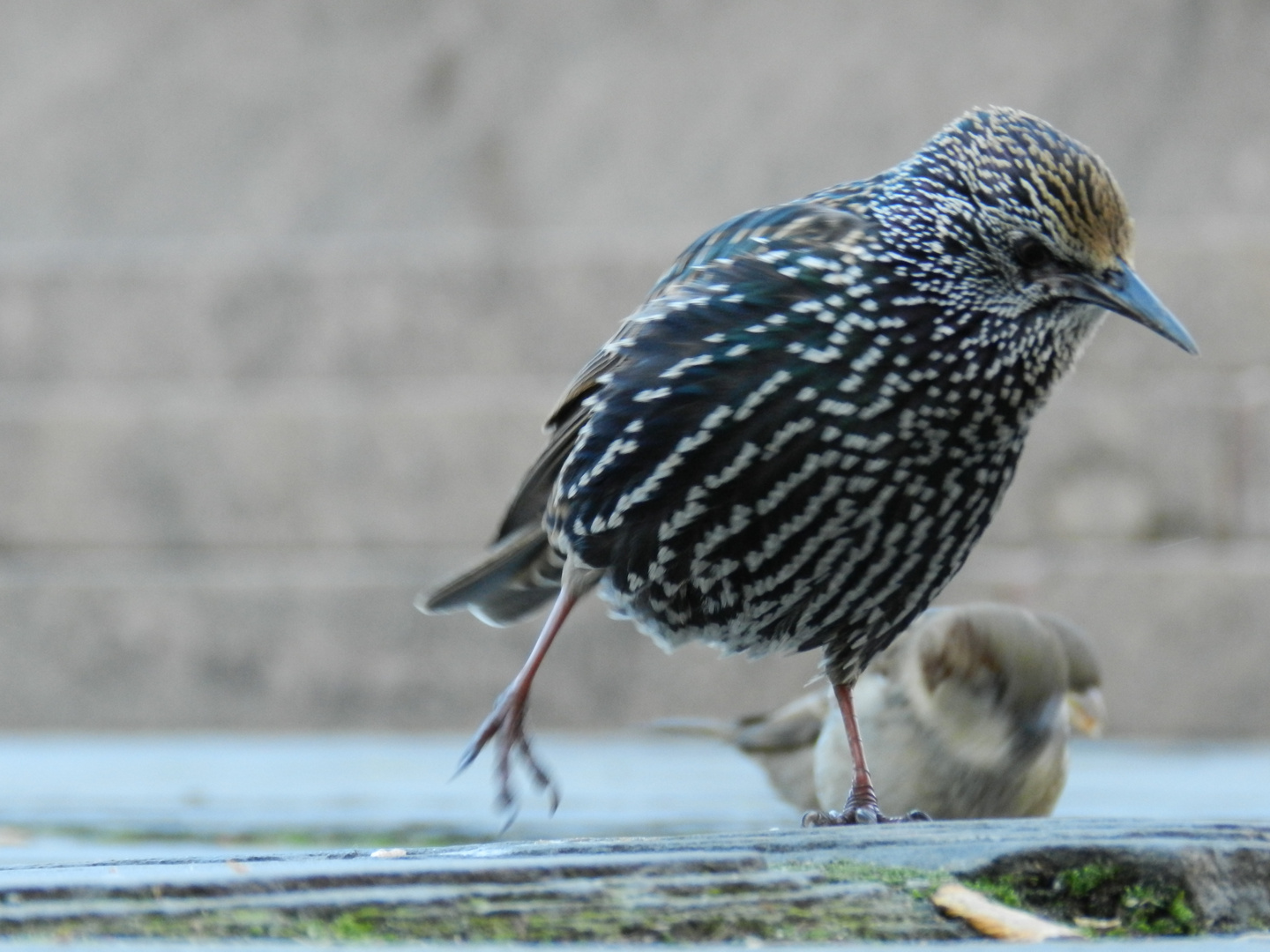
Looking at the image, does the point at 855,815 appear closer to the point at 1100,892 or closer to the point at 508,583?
the point at 1100,892

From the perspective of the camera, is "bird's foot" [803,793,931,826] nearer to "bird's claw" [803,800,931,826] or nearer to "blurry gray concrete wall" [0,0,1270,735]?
"bird's claw" [803,800,931,826]

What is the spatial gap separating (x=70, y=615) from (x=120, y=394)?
0.86 m

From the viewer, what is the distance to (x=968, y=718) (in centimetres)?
Result: 281

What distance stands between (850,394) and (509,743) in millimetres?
828

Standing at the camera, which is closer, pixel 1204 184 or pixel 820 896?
pixel 820 896

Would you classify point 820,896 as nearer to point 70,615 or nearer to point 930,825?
point 930,825

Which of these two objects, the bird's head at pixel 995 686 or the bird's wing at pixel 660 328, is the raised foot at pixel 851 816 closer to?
the bird's head at pixel 995 686

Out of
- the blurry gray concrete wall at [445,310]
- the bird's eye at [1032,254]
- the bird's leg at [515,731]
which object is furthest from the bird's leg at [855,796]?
the blurry gray concrete wall at [445,310]

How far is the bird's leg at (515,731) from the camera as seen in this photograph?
271 cm

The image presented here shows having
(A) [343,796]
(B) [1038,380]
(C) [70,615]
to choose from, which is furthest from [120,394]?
(B) [1038,380]

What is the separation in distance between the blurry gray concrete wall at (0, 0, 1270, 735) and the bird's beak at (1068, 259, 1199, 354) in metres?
3.22

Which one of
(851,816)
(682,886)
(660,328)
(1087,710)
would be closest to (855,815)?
(851,816)

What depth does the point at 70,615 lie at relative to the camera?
19.7 feet

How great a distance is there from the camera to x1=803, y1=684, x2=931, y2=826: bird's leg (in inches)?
102
